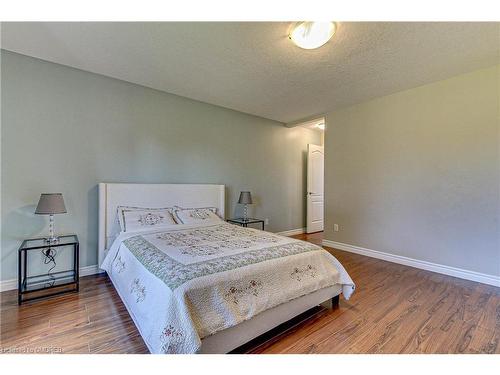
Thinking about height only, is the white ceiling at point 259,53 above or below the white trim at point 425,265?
above

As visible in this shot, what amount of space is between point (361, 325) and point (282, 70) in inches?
106

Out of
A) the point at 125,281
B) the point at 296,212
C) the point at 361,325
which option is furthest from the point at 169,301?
the point at 296,212

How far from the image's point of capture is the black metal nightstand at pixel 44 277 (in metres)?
2.21

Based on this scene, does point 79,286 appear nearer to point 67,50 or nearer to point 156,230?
point 156,230

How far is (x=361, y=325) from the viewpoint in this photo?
1.82 metres

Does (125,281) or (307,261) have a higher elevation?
(307,261)

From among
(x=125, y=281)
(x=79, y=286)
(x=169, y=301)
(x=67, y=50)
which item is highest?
(x=67, y=50)

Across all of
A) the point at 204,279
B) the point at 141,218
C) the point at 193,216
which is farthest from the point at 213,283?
the point at 193,216

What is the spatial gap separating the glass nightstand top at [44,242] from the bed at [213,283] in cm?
38

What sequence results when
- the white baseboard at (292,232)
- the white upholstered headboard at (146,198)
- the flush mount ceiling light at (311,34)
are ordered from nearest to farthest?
1. the flush mount ceiling light at (311,34)
2. the white upholstered headboard at (146,198)
3. the white baseboard at (292,232)

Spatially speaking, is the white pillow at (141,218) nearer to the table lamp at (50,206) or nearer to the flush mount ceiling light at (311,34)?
the table lamp at (50,206)

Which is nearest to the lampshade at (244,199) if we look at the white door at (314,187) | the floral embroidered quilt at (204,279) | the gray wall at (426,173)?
the floral embroidered quilt at (204,279)

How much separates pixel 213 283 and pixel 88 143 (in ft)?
8.12
